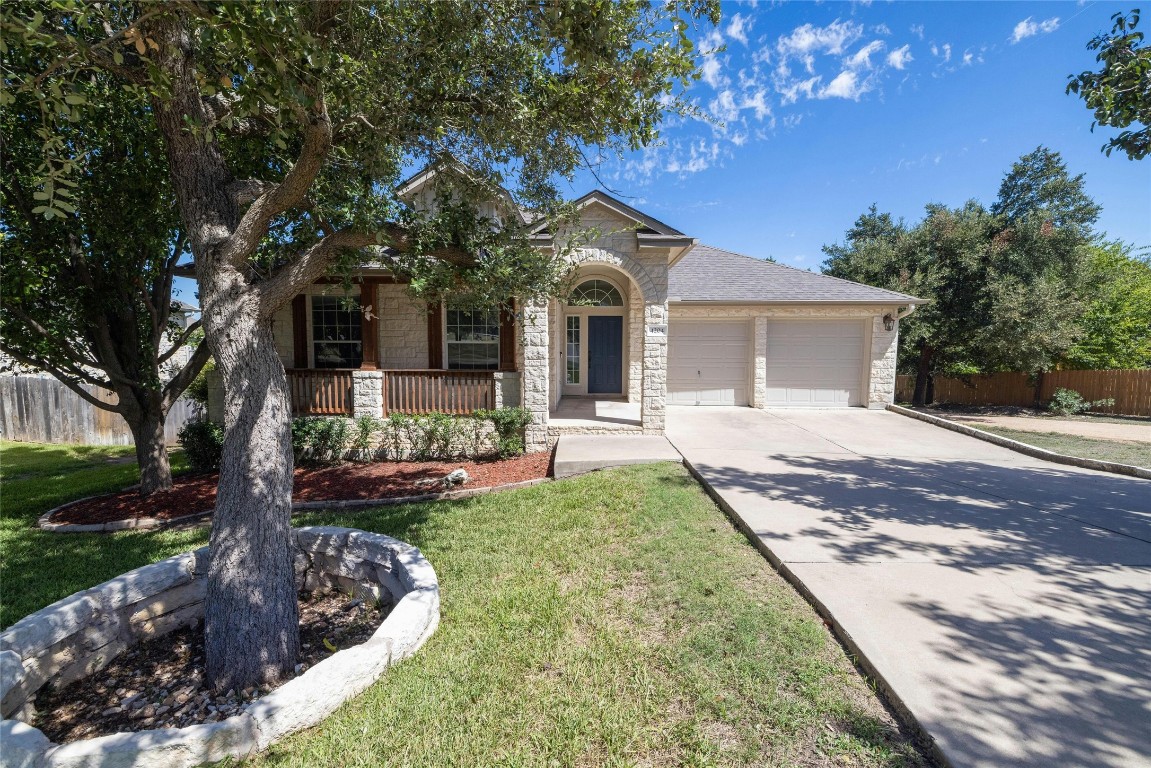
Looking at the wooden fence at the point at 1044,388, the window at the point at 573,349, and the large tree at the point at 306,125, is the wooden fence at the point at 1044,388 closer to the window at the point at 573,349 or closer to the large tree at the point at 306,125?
the window at the point at 573,349

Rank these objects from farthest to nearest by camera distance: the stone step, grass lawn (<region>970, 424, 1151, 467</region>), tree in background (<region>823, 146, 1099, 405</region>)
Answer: tree in background (<region>823, 146, 1099, 405</region>), grass lawn (<region>970, 424, 1151, 467</region>), the stone step

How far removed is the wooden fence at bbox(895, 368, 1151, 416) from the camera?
44.4ft

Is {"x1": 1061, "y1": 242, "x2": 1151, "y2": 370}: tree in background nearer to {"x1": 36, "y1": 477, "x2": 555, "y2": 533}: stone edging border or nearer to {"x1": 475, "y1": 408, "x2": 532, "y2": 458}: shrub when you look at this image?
{"x1": 475, "y1": 408, "x2": 532, "y2": 458}: shrub

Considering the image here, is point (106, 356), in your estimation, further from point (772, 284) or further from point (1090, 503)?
point (772, 284)

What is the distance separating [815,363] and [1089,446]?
5.19 meters

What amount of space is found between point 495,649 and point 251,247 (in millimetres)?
3069

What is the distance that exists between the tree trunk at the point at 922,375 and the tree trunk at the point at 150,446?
19855 millimetres

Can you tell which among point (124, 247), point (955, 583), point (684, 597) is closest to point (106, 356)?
point (124, 247)

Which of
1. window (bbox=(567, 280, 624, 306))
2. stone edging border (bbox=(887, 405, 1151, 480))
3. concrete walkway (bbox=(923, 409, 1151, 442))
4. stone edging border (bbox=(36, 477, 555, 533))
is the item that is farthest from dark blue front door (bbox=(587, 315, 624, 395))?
concrete walkway (bbox=(923, 409, 1151, 442))

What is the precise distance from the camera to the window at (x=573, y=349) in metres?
12.3

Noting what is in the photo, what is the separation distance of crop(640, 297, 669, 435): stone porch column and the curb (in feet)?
12.6

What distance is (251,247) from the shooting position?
3.01m

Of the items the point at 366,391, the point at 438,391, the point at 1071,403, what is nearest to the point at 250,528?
the point at 438,391

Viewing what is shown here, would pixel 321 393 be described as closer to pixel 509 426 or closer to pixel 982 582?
pixel 509 426
